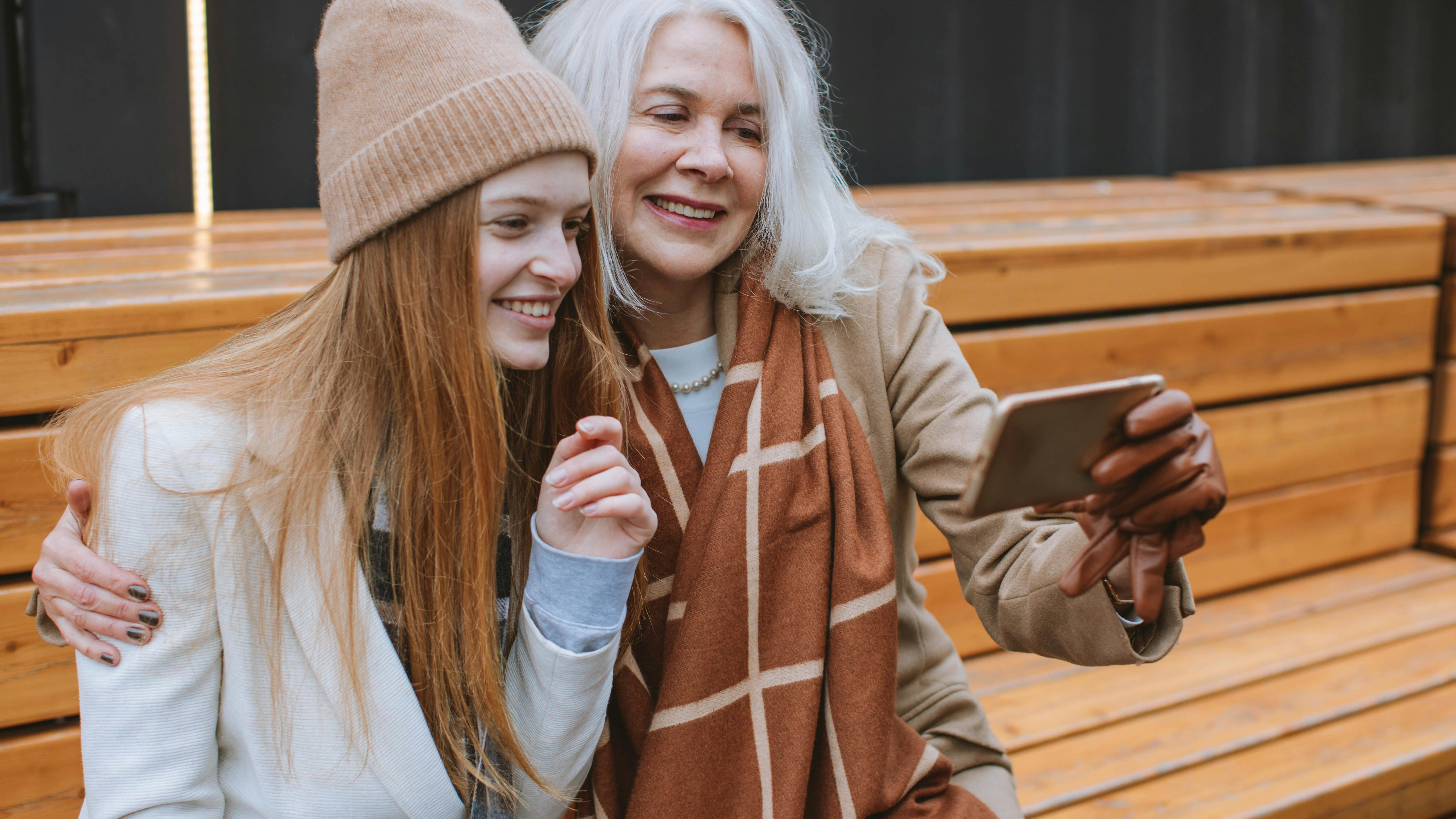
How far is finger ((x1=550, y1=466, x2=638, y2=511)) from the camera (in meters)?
1.10

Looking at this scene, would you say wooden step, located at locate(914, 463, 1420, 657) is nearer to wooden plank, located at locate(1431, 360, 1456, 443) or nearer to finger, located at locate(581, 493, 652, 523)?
wooden plank, located at locate(1431, 360, 1456, 443)

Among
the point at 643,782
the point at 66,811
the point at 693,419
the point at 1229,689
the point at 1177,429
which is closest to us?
the point at 1177,429

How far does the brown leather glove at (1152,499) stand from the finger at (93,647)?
868mm

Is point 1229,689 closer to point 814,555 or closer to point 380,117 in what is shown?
point 814,555

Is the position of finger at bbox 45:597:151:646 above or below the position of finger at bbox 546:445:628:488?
below

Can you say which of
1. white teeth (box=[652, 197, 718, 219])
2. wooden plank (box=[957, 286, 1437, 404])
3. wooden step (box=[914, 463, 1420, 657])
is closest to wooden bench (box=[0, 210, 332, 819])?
white teeth (box=[652, 197, 718, 219])

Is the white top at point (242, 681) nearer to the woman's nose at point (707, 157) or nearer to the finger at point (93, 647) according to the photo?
the finger at point (93, 647)

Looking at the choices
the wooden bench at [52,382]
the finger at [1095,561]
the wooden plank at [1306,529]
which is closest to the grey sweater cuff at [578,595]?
the finger at [1095,561]

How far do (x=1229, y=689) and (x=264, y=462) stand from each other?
185 cm

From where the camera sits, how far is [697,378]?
1.53 metres

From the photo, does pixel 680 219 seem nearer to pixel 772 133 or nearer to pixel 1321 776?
pixel 772 133

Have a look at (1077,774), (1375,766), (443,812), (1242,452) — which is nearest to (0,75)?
(443,812)

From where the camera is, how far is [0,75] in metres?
2.56

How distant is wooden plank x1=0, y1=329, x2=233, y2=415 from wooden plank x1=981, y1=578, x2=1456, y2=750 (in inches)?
58.0
